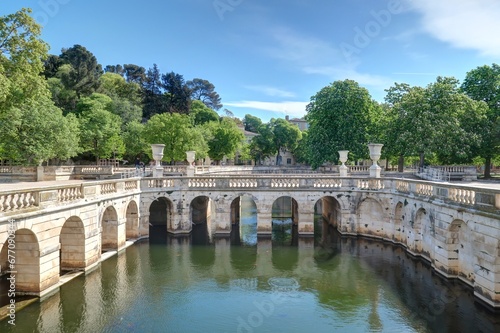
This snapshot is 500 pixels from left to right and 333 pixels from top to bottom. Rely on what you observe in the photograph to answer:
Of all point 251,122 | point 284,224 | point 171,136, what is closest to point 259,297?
point 284,224

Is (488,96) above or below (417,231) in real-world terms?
above

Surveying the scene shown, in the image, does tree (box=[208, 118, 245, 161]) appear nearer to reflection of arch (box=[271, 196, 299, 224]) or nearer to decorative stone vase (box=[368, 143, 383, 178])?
reflection of arch (box=[271, 196, 299, 224])

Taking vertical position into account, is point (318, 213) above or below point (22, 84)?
below

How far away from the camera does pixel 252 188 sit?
25.4 meters

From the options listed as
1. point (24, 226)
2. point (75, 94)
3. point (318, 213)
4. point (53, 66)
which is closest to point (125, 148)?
point (75, 94)

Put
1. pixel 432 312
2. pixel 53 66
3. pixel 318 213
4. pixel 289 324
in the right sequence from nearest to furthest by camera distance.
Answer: pixel 289 324 < pixel 432 312 < pixel 318 213 < pixel 53 66

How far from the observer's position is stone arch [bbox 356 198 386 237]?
24906 mm

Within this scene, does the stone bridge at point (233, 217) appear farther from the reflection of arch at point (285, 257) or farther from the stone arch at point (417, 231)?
the reflection of arch at point (285, 257)

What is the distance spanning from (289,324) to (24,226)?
10.3 metres

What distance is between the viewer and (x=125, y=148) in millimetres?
53250

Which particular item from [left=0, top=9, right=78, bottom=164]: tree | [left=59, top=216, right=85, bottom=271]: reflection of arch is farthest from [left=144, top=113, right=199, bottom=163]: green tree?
[left=59, top=216, right=85, bottom=271]: reflection of arch

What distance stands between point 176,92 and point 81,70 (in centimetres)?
2155

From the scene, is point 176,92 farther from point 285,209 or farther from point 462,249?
point 462,249

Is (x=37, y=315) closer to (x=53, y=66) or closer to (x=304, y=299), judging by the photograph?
(x=304, y=299)
